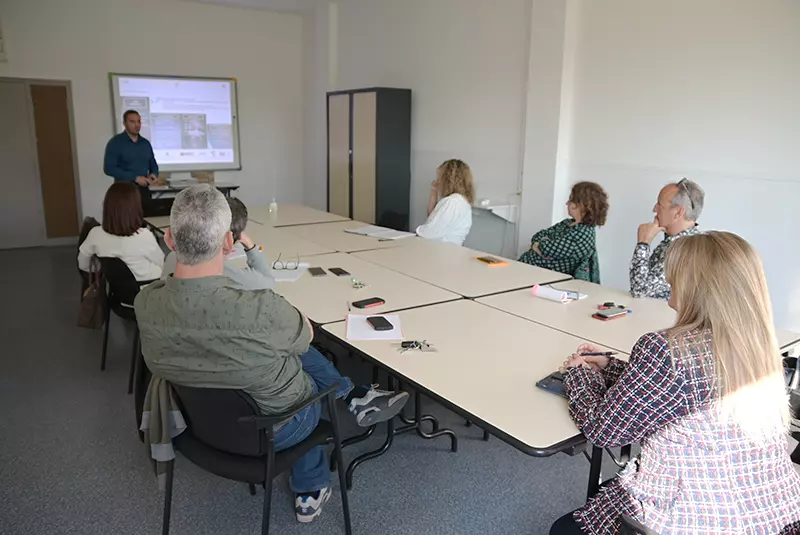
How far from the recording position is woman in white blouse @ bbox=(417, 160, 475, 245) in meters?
4.33

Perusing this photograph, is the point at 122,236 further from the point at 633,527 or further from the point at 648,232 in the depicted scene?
the point at 633,527

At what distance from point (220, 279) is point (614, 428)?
3.70 feet

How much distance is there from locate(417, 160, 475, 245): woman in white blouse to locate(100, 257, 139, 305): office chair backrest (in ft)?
6.36

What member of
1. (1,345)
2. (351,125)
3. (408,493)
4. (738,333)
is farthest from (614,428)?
(351,125)

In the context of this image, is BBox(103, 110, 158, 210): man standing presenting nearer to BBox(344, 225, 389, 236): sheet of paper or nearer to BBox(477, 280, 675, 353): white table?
BBox(344, 225, 389, 236): sheet of paper

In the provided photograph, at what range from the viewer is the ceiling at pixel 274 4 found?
7.60 m

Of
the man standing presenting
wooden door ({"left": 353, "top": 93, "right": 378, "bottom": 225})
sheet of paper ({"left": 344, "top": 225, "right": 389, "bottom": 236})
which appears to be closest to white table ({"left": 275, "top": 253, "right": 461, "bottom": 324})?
sheet of paper ({"left": 344, "top": 225, "right": 389, "bottom": 236})

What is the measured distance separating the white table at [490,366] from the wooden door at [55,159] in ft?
20.8

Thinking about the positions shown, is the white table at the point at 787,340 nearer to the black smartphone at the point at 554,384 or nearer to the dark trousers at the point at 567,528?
the black smartphone at the point at 554,384

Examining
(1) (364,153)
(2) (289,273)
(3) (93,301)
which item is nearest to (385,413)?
(2) (289,273)

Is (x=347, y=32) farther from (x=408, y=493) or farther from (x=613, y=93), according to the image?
(x=408, y=493)

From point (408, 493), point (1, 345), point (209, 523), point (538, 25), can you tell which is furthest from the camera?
point (538, 25)

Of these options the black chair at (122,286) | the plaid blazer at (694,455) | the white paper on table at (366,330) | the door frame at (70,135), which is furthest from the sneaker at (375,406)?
the door frame at (70,135)

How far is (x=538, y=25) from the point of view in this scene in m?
5.01
